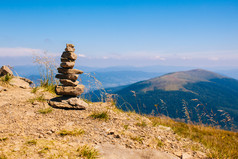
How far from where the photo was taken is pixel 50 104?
25.4ft

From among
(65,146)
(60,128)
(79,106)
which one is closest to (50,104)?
(79,106)

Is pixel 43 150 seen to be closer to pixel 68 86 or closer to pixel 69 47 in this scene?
pixel 68 86

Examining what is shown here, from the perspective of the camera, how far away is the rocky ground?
3963 millimetres

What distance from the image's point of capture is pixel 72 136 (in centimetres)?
500

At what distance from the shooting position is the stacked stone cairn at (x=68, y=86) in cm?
778

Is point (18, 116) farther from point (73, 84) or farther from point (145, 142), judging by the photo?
point (145, 142)

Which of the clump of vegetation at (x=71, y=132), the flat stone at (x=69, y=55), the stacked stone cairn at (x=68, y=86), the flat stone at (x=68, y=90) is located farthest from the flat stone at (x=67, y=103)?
the clump of vegetation at (x=71, y=132)

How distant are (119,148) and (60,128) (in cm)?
216

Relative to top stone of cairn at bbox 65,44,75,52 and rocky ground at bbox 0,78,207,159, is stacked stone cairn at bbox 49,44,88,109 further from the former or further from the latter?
rocky ground at bbox 0,78,207,159

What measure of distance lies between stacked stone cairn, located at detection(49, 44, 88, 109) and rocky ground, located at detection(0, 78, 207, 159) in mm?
410

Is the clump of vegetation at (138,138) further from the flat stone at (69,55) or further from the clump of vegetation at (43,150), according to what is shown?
the flat stone at (69,55)

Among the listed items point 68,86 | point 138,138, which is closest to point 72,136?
point 138,138

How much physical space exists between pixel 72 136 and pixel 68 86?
11.4 ft

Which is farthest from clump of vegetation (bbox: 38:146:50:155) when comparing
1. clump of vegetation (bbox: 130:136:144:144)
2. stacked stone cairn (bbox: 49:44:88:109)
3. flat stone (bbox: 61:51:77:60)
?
flat stone (bbox: 61:51:77:60)
